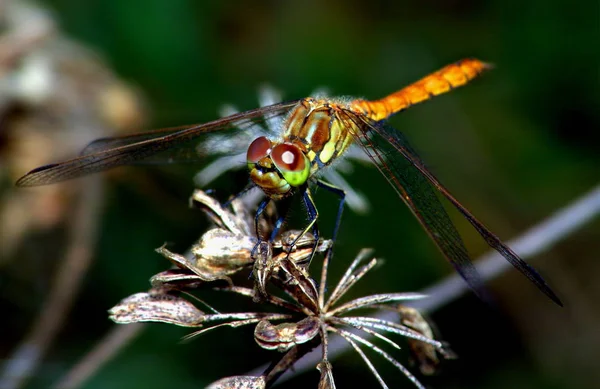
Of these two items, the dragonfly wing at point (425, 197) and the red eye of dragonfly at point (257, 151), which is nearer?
the dragonfly wing at point (425, 197)

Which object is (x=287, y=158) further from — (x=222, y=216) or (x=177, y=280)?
(x=177, y=280)

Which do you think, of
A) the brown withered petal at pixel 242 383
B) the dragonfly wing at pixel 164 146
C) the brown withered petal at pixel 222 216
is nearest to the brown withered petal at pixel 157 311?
the brown withered petal at pixel 242 383

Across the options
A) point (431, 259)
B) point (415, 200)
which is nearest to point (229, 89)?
point (431, 259)

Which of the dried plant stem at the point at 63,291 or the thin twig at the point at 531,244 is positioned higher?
the dried plant stem at the point at 63,291

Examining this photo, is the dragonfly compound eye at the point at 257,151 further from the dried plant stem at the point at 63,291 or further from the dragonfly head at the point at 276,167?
the dried plant stem at the point at 63,291

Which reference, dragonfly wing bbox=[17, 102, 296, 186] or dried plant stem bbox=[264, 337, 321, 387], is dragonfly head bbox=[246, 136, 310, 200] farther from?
dried plant stem bbox=[264, 337, 321, 387]

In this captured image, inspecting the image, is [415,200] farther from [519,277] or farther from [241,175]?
[519,277]

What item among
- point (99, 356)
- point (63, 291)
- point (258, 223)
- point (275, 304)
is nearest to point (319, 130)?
point (258, 223)

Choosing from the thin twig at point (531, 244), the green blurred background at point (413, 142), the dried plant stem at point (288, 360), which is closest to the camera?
the dried plant stem at point (288, 360)
